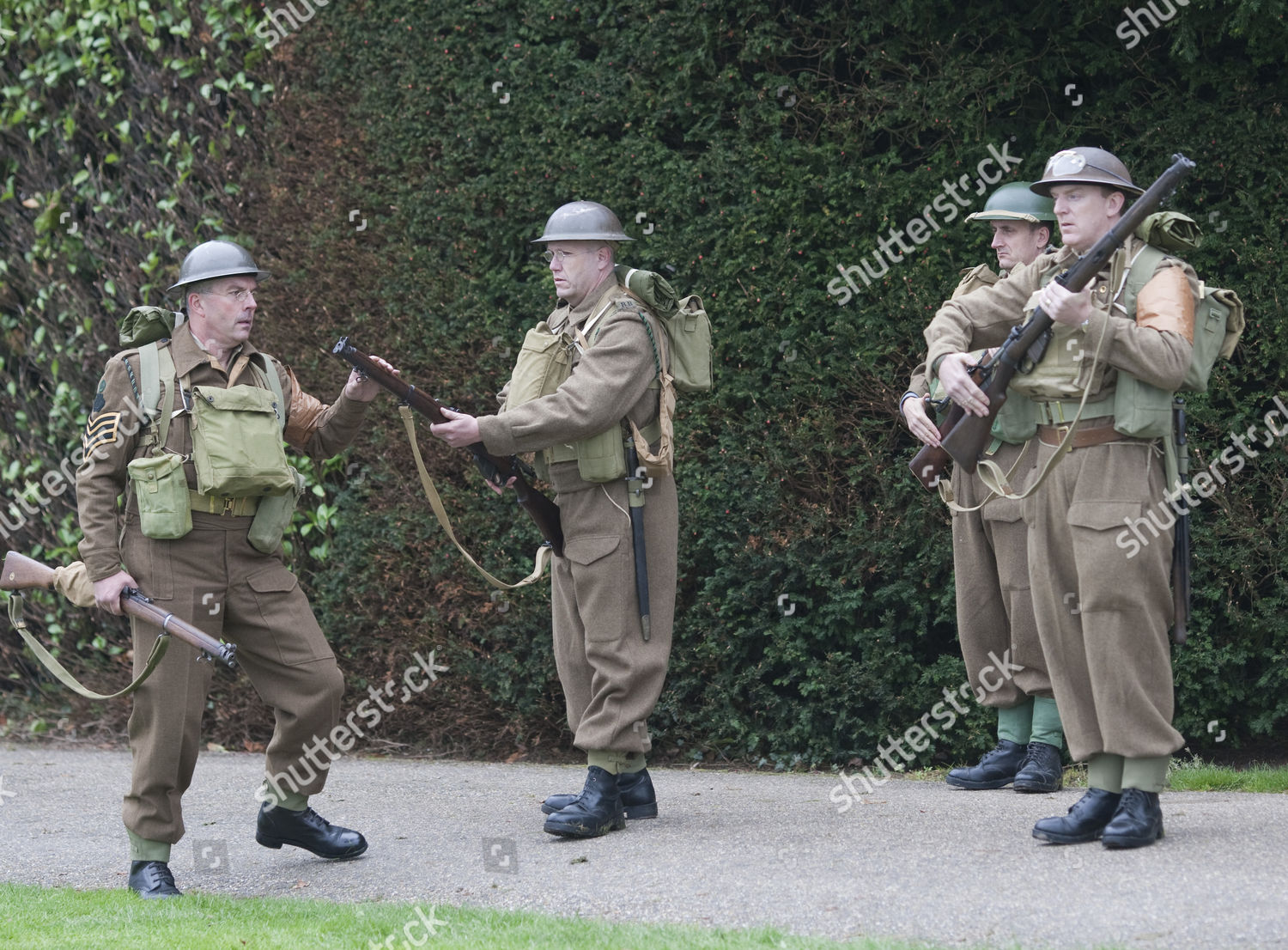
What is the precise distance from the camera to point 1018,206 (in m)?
6.56

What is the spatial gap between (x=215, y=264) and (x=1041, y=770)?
4.00 meters

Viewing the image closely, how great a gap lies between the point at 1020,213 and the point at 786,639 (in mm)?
2300

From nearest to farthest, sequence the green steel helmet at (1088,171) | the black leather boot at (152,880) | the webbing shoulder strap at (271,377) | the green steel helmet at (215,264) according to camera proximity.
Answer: the green steel helmet at (1088,171)
the black leather boot at (152,880)
the green steel helmet at (215,264)
the webbing shoulder strap at (271,377)

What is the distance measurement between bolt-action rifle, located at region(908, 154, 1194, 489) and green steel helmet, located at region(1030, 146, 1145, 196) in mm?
153

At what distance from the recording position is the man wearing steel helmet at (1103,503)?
4938mm

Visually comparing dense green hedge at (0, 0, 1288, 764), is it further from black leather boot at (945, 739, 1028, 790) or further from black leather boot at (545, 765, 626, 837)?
black leather boot at (545, 765, 626, 837)

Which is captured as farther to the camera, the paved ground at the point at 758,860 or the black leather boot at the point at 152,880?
the black leather boot at the point at 152,880

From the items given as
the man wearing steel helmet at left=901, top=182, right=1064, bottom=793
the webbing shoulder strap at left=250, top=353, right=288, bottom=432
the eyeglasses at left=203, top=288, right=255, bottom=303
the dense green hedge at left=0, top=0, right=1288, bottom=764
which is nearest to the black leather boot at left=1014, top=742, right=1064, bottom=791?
the man wearing steel helmet at left=901, top=182, right=1064, bottom=793

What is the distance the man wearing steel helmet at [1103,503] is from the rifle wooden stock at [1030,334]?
7cm

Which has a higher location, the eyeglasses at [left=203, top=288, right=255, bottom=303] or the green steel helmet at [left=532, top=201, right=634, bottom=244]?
the green steel helmet at [left=532, top=201, right=634, bottom=244]

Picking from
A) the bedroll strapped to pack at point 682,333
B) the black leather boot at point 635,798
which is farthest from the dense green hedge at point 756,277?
the black leather boot at point 635,798

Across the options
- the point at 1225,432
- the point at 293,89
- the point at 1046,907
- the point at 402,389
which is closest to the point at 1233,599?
the point at 1225,432

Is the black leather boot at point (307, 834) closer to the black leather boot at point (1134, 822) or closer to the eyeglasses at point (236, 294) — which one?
the eyeglasses at point (236, 294)

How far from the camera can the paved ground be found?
4.42 m
